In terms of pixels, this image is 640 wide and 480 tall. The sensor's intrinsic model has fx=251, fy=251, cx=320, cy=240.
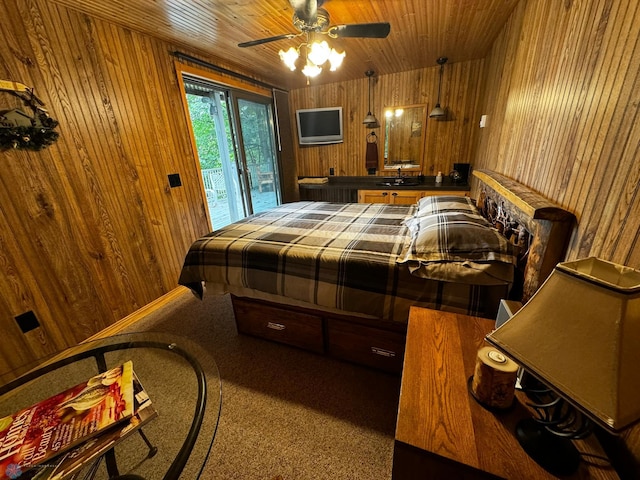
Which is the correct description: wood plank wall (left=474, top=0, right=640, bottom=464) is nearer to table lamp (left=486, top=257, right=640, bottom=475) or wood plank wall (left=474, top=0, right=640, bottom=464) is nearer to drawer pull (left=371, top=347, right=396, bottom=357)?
table lamp (left=486, top=257, right=640, bottom=475)

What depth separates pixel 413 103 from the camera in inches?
146

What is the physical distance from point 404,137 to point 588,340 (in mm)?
4003

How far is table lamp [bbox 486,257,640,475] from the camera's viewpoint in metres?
0.40

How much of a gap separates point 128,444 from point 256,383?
0.77 m

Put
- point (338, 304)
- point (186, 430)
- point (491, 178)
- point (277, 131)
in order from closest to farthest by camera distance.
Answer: point (186, 430)
point (338, 304)
point (491, 178)
point (277, 131)

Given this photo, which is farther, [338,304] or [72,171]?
[72,171]

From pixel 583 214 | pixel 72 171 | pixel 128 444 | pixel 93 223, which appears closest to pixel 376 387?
pixel 128 444

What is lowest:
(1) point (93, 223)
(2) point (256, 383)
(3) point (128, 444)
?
(2) point (256, 383)

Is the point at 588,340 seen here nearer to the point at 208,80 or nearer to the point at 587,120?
the point at 587,120

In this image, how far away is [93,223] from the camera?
80.7 inches

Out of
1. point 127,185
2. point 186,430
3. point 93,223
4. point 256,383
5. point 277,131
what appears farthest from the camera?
point 277,131

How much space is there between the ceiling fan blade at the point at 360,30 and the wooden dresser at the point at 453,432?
6.46ft

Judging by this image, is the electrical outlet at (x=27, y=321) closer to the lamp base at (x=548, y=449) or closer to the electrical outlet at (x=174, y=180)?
the electrical outlet at (x=174, y=180)

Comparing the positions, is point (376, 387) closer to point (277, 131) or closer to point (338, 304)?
point (338, 304)
